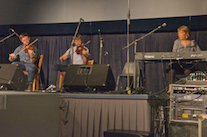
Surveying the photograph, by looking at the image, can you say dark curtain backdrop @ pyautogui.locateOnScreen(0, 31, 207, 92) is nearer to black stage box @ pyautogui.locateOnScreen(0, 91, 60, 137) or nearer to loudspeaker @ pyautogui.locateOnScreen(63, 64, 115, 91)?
loudspeaker @ pyautogui.locateOnScreen(63, 64, 115, 91)

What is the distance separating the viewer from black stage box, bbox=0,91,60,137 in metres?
1.92

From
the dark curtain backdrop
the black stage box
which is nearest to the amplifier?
the black stage box

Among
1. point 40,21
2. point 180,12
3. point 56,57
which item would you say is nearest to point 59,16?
point 40,21

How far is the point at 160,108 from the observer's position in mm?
2914

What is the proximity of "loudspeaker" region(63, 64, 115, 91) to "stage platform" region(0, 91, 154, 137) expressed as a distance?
266 millimetres

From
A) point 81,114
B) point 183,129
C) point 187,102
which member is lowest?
point 183,129

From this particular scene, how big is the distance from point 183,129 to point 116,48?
3030mm

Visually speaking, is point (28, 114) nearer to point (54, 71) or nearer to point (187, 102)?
point (187, 102)

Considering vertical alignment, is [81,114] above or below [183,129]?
above

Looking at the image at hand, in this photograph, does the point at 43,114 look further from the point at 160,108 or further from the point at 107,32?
the point at 107,32

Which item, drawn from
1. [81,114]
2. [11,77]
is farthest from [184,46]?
[11,77]

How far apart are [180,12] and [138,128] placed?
287 cm

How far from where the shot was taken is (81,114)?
263 cm

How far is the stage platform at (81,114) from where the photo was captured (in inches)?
88.1
